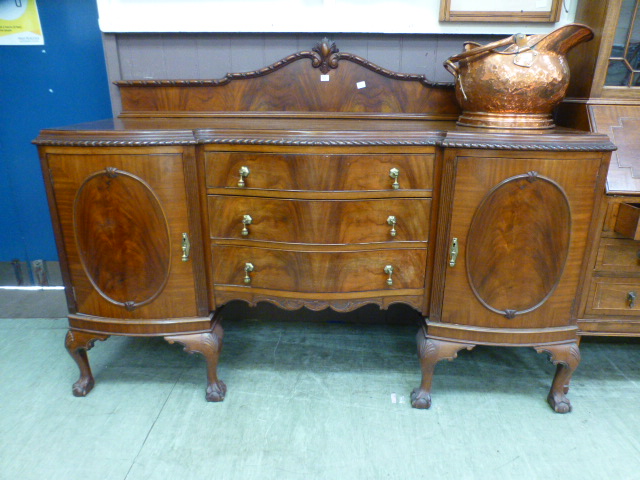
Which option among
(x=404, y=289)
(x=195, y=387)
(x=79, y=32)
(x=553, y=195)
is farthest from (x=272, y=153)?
(x=79, y=32)

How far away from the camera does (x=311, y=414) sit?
160cm

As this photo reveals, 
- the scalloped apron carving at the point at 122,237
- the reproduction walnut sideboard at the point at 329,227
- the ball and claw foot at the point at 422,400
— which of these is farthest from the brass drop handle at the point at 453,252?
the scalloped apron carving at the point at 122,237

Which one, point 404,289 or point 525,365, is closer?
point 404,289

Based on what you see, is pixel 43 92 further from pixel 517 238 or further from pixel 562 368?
pixel 562 368

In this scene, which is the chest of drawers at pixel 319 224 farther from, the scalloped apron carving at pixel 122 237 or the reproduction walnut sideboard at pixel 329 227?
the scalloped apron carving at pixel 122 237

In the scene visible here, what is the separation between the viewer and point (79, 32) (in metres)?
2.08

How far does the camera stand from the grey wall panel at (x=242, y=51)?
1859mm

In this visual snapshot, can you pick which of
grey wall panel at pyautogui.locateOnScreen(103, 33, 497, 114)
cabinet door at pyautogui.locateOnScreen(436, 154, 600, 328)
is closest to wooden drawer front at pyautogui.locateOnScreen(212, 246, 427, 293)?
cabinet door at pyautogui.locateOnScreen(436, 154, 600, 328)

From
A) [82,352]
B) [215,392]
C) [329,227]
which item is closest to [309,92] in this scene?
[329,227]

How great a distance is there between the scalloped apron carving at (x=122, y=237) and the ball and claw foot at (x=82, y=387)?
41 centimetres

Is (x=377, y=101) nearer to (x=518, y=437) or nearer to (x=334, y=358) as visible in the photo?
(x=334, y=358)

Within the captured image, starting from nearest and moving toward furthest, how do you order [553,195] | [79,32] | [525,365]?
[553,195], [525,365], [79,32]

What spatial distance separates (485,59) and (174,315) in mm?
1373

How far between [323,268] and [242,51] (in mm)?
1055
